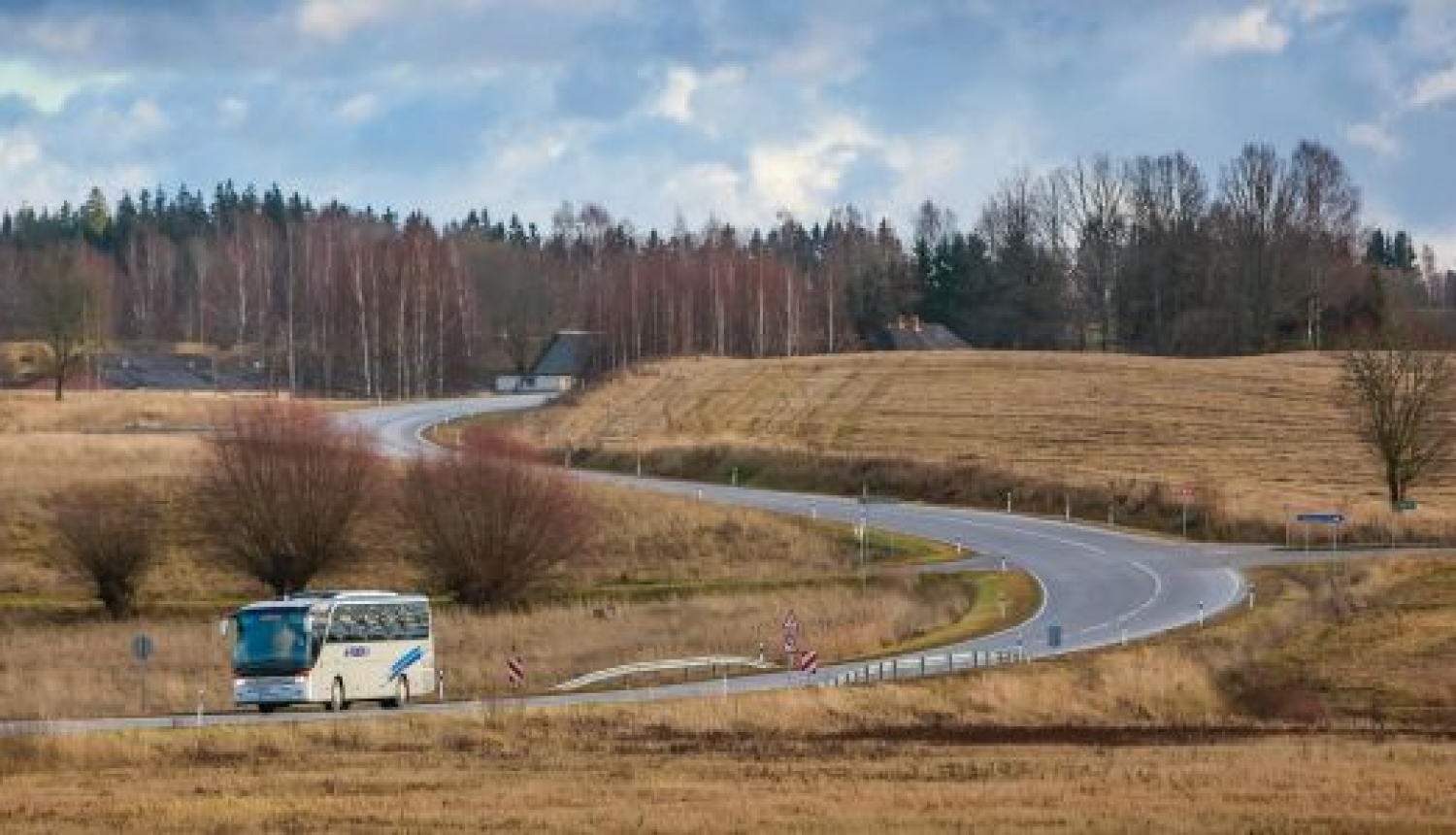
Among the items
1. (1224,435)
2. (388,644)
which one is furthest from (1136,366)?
(388,644)

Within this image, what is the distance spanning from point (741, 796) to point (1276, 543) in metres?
55.4

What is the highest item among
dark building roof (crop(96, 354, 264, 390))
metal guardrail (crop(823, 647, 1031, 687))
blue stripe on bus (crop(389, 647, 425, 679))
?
dark building roof (crop(96, 354, 264, 390))

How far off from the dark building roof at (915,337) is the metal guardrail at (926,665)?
12049 centimetres

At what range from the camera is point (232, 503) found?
74500 mm

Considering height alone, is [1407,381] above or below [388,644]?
above

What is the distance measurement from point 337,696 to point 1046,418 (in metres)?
72.3

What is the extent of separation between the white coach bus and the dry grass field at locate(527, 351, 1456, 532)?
142ft

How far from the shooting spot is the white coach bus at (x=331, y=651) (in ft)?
152

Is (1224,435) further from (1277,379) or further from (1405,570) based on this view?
(1405,570)

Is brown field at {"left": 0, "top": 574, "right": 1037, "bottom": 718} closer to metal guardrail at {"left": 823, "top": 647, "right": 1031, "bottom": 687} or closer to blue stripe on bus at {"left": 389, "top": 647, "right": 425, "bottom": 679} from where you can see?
blue stripe on bus at {"left": 389, "top": 647, "right": 425, "bottom": 679}

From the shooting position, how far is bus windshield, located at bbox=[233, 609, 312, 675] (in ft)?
152

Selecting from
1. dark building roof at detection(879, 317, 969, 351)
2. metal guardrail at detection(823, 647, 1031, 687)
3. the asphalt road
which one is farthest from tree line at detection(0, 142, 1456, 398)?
metal guardrail at detection(823, 647, 1031, 687)

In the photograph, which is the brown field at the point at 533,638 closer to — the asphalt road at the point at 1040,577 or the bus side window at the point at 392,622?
the bus side window at the point at 392,622

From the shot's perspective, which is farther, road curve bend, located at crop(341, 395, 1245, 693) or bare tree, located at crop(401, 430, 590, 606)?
bare tree, located at crop(401, 430, 590, 606)
